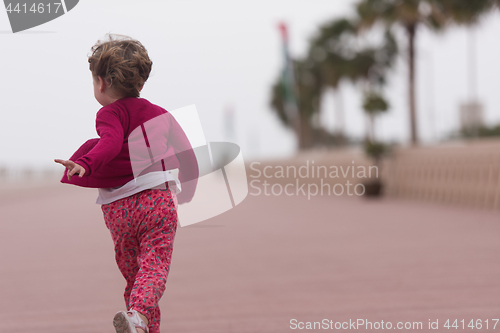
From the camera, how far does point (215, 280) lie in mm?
4676

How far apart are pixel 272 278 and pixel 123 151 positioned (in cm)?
274

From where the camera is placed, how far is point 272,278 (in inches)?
186

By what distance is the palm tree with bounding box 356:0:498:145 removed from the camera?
693 inches

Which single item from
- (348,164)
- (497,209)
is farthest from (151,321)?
(348,164)

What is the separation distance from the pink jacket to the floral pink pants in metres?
0.11

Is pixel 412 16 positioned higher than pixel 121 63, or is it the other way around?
pixel 121 63

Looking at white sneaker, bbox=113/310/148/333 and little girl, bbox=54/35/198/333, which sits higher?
little girl, bbox=54/35/198/333

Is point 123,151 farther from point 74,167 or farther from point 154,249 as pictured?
point 154,249

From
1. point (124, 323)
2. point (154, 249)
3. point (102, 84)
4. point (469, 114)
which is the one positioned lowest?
point (469, 114)

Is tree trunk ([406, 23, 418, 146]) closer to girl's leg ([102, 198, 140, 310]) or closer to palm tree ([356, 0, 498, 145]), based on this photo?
palm tree ([356, 0, 498, 145])

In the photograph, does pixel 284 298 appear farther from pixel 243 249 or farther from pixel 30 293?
pixel 243 249

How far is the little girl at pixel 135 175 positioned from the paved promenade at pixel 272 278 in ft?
1.95

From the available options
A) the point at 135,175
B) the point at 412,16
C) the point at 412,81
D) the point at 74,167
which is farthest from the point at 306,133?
the point at 74,167

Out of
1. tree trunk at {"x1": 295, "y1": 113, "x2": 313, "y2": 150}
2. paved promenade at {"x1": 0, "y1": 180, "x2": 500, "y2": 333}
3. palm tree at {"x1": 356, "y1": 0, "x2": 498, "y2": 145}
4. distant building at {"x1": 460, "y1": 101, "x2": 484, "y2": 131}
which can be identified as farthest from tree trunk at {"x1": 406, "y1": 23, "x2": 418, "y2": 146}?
tree trunk at {"x1": 295, "y1": 113, "x2": 313, "y2": 150}
